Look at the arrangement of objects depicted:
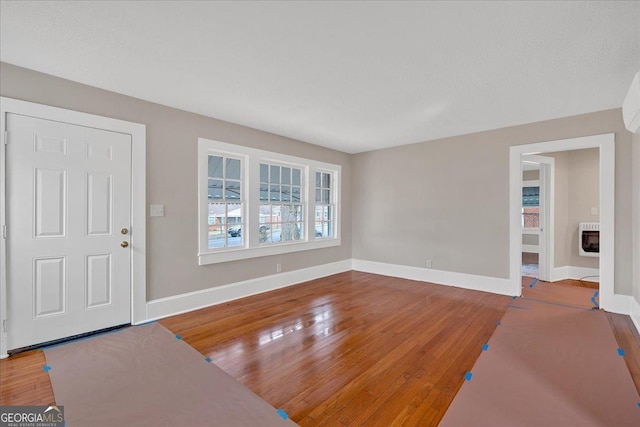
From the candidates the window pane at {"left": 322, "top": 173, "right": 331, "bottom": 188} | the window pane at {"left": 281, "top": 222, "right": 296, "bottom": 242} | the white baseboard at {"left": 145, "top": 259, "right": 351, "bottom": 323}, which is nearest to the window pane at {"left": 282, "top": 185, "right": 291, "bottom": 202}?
the window pane at {"left": 281, "top": 222, "right": 296, "bottom": 242}

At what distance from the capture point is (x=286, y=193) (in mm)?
5117

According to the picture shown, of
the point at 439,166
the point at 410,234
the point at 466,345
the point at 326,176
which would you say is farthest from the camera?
the point at 326,176

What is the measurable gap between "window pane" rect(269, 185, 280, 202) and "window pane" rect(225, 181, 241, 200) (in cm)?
64

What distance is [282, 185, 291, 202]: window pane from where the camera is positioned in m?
5.07

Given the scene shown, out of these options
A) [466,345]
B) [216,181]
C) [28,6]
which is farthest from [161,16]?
[466,345]

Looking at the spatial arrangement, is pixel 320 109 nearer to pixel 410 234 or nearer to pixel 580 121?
pixel 410 234

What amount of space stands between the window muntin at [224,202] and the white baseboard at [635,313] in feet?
16.3

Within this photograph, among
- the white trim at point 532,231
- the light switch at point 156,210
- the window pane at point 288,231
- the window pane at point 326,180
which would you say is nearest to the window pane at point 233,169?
the light switch at point 156,210

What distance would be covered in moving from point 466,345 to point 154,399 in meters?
2.72

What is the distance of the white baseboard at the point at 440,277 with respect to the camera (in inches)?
175

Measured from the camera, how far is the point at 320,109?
3.64 meters

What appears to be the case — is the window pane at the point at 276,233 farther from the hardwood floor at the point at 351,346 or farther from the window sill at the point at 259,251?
the hardwood floor at the point at 351,346

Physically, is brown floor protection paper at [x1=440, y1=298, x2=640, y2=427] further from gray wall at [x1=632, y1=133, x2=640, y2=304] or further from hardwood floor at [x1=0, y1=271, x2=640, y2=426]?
gray wall at [x1=632, y1=133, x2=640, y2=304]

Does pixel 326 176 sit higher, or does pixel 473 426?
pixel 326 176
